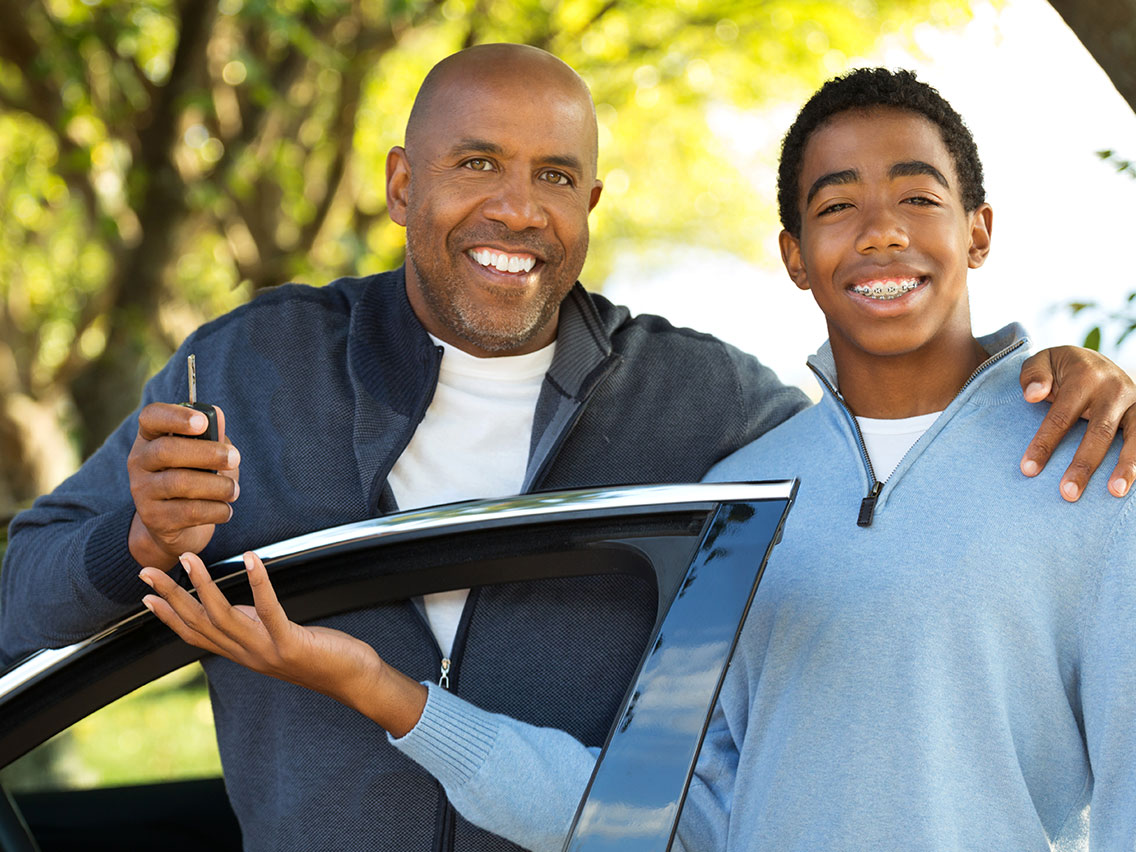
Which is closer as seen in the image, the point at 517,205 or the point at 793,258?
the point at 793,258

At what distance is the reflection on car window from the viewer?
7.63 ft

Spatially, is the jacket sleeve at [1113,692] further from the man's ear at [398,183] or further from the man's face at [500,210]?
the man's ear at [398,183]

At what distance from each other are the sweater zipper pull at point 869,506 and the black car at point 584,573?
0.40 metres

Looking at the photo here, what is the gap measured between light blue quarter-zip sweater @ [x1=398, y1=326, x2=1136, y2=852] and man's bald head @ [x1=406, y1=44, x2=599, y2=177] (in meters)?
1.12

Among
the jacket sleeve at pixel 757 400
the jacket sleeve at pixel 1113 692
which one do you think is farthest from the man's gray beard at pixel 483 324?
the jacket sleeve at pixel 1113 692

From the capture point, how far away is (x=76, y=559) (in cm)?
181

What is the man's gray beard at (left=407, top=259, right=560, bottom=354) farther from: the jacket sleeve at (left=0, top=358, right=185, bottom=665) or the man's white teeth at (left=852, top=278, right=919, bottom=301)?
the man's white teeth at (left=852, top=278, right=919, bottom=301)


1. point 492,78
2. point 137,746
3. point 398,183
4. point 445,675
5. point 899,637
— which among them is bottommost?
point 137,746

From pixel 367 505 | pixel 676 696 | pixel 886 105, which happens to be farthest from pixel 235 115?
pixel 676 696

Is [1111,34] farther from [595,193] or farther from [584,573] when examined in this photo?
[584,573]

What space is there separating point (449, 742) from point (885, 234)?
1.04m

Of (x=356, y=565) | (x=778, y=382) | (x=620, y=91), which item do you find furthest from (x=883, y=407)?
(x=620, y=91)

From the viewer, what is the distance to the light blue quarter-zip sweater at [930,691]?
152cm

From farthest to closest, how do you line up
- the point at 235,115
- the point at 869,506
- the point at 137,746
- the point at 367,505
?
the point at 235,115
the point at 137,746
the point at 367,505
the point at 869,506
